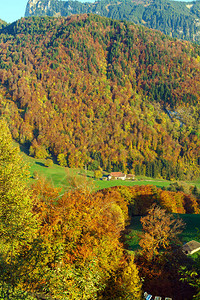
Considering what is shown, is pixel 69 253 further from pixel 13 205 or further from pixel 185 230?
pixel 185 230

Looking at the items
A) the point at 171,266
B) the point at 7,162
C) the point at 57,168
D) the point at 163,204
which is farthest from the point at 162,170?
the point at 7,162

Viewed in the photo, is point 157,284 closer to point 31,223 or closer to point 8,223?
point 31,223

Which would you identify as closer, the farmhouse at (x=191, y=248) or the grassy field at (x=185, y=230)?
the farmhouse at (x=191, y=248)

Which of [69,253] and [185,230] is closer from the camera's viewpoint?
[69,253]

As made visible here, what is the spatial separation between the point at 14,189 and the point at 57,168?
163 m

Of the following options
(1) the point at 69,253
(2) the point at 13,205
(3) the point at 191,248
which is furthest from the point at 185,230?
(2) the point at 13,205

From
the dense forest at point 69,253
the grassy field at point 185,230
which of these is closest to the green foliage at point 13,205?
the dense forest at point 69,253

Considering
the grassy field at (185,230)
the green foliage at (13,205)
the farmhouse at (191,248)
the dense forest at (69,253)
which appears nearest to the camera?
the dense forest at (69,253)

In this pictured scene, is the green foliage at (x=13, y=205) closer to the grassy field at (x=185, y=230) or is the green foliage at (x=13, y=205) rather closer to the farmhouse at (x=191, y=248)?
the farmhouse at (x=191, y=248)

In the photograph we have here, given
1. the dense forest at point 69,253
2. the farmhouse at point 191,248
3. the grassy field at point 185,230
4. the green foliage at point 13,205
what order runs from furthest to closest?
the grassy field at point 185,230 → the farmhouse at point 191,248 → the green foliage at point 13,205 → the dense forest at point 69,253

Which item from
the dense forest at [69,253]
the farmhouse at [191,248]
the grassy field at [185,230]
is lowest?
the grassy field at [185,230]

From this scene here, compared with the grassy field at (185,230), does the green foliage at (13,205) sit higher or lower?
higher

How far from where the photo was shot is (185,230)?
175ft

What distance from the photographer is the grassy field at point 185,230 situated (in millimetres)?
45731
